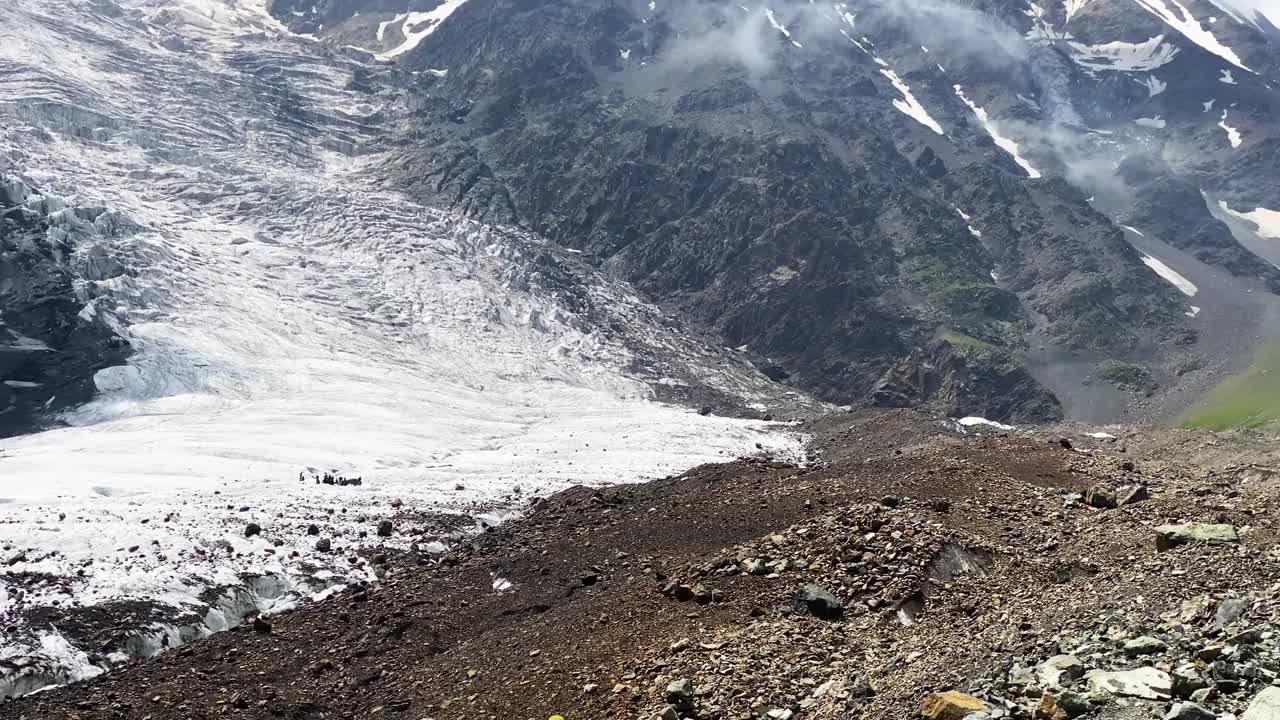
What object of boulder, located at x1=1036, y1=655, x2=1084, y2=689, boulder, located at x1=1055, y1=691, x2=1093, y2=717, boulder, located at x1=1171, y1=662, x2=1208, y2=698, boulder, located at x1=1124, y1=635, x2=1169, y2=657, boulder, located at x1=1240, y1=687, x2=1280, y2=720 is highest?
boulder, located at x1=1240, y1=687, x2=1280, y2=720

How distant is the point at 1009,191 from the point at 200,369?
16653 centimetres

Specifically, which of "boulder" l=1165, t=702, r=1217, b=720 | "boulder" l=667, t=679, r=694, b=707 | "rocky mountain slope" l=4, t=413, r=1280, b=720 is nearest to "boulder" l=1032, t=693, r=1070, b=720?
"rocky mountain slope" l=4, t=413, r=1280, b=720

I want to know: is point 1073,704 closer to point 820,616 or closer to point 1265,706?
point 1265,706

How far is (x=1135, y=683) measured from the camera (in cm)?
971

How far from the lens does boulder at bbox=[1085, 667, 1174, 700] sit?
9.45 m

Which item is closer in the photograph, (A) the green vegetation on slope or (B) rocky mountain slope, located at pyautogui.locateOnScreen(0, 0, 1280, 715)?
(B) rocky mountain slope, located at pyautogui.locateOnScreen(0, 0, 1280, 715)

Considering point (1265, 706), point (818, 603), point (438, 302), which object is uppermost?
point (1265, 706)

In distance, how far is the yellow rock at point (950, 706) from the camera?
32.7 ft

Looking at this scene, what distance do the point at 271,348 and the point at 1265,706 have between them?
231ft

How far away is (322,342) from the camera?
243 feet

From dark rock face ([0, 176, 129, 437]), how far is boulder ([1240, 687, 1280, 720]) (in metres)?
64.8

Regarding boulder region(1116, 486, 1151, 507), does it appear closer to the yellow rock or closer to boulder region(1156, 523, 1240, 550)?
boulder region(1156, 523, 1240, 550)

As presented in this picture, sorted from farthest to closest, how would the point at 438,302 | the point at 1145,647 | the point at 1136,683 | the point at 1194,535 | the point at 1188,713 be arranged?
the point at 438,302, the point at 1194,535, the point at 1145,647, the point at 1136,683, the point at 1188,713

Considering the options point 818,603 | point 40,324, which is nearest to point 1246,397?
point 818,603
